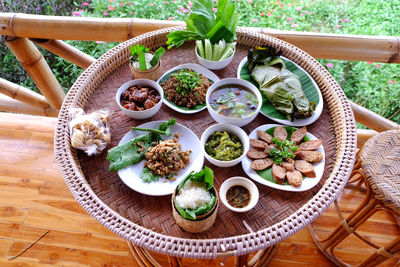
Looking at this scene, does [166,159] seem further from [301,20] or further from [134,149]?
[301,20]

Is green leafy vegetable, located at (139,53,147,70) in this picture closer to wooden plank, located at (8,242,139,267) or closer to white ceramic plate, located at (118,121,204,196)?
white ceramic plate, located at (118,121,204,196)

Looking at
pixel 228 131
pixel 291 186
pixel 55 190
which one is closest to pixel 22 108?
pixel 55 190

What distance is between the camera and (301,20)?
4.52m

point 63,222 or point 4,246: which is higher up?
point 63,222

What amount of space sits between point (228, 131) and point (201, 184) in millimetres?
490

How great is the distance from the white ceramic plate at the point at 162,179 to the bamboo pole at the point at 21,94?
215cm

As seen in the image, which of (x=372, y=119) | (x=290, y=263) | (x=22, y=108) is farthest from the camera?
(x=22, y=108)

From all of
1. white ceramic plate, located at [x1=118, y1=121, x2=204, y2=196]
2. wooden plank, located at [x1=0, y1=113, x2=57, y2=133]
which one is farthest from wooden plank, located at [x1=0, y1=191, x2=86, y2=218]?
white ceramic plate, located at [x1=118, y1=121, x2=204, y2=196]

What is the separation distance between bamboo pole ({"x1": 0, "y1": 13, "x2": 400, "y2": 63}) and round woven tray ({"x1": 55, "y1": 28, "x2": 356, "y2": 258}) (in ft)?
1.37

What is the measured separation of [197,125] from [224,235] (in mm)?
854

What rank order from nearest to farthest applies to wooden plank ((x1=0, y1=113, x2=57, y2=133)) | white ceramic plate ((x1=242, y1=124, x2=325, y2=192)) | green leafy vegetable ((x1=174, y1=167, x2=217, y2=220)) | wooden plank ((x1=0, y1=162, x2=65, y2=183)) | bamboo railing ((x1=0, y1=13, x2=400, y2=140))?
green leafy vegetable ((x1=174, y1=167, x2=217, y2=220))
white ceramic plate ((x1=242, y1=124, x2=325, y2=192))
bamboo railing ((x1=0, y1=13, x2=400, y2=140))
wooden plank ((x1=0, y1=162, x2=65, y2=183))
wooden plank ((x1=0, y1=113, x2=57, y2=133))

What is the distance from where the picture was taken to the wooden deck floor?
2717 mm

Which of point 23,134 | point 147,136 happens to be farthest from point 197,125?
point 23,134

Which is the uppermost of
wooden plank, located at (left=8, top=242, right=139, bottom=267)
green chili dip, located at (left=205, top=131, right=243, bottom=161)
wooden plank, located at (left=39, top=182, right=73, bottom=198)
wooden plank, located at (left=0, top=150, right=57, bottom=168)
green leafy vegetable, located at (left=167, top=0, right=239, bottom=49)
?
green leafy vegetable, located at (left=167, top=0, right=239, bottom=49)
